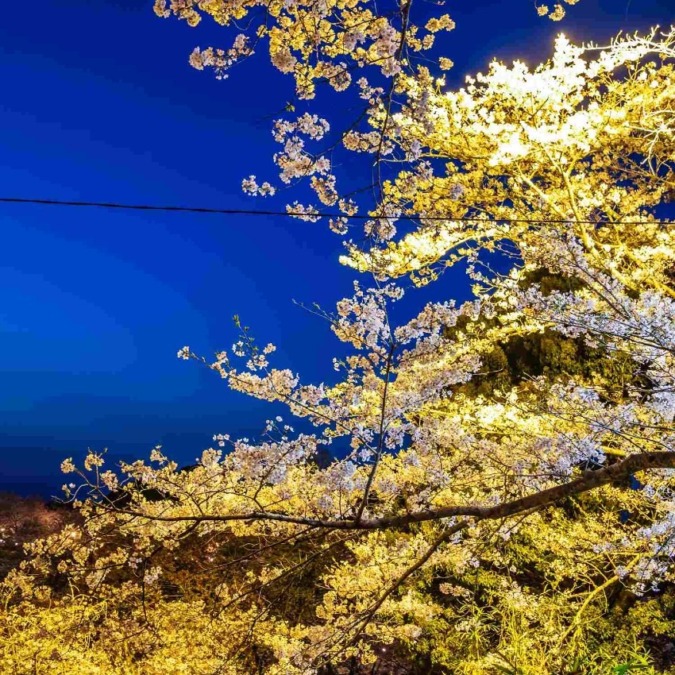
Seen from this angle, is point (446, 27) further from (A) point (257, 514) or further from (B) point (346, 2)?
(A) point (257, 514)

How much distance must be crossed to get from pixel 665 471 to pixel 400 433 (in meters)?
2.79

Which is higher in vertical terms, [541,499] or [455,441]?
[455,441]

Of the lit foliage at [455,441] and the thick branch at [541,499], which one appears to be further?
the lit foliage at [455,441]

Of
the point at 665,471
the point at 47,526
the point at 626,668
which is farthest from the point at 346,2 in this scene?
the point at 47,526

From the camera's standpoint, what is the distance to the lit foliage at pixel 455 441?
136 inches

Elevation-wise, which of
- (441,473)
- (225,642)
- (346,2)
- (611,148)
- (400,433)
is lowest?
(225,642)

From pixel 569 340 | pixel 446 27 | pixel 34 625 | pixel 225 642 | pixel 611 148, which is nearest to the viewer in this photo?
pixel 446 27

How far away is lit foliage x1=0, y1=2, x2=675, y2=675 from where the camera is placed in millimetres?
3457

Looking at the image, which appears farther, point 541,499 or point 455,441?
point 455,441

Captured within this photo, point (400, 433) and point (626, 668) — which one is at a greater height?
point (400, 433)

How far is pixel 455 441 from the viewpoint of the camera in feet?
17.0

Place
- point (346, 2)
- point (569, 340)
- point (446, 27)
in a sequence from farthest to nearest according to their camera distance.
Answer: point (569, 340) → point (446, 27) → point (346, 2)

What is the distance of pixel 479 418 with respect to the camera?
5512 millimetres

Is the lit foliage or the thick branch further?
the lit foliage
